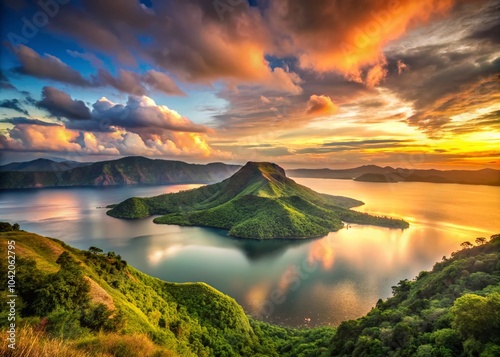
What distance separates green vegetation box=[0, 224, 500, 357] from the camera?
16.0 m

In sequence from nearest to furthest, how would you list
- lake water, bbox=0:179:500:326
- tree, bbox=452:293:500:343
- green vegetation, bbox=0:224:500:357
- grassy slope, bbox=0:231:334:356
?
green vegetation, bbox=0:224:500:357, tree, bbox=452:293:500:343, grassy slope, bbox=0:231:334:356, lake water, bbox=0:179:500:326

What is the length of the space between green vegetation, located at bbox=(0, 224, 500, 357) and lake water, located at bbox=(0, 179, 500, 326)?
65.2ft

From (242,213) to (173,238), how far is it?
166 ft

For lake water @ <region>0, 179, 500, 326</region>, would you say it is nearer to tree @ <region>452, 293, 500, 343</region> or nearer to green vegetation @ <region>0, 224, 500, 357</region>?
green vegetation @ <region>0, 224, 500, 357</region>

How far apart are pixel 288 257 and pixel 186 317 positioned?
255 feet

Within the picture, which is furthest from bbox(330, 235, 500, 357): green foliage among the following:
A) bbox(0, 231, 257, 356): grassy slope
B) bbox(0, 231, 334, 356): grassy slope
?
bbox(0, 231, 257, 356): grassy slope

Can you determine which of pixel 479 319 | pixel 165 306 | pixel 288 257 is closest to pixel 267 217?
pixel 288 257

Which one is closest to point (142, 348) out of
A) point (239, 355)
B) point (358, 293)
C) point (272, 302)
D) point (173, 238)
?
point (239, 355)

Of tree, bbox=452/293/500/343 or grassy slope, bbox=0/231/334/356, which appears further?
grassy slope, bbox=0/231/334/356

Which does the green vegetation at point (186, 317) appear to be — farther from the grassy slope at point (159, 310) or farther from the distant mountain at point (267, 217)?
the distant mountain at point (267, 217)

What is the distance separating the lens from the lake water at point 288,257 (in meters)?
67.8

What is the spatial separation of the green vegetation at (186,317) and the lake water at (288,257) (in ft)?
65.2

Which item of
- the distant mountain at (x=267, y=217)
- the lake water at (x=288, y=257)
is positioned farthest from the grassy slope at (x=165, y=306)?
the distant mountain at (x=267, y=217)

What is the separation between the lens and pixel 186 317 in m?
34.3
